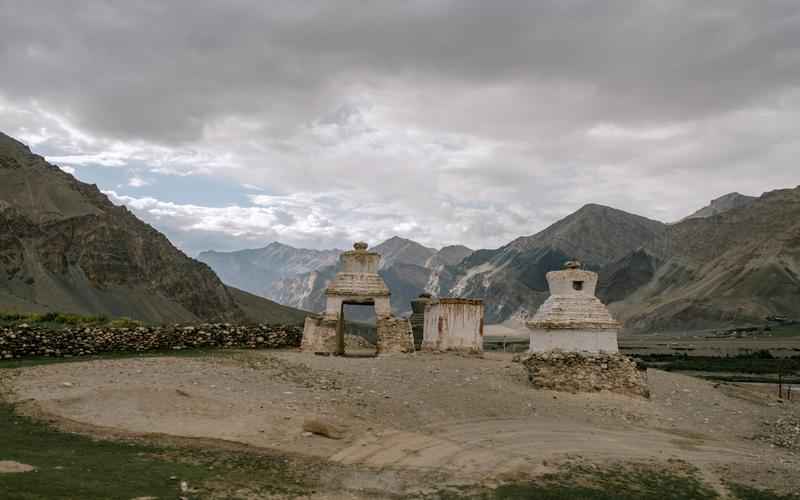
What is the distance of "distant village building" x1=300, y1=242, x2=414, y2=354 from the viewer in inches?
917

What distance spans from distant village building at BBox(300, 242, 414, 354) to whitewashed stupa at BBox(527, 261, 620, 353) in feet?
17.7

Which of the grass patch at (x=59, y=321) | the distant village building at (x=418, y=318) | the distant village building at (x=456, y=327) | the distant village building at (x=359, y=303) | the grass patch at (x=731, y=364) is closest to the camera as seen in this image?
the grass patch at (x=59, y=321)

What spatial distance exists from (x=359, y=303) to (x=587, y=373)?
9.14 meters

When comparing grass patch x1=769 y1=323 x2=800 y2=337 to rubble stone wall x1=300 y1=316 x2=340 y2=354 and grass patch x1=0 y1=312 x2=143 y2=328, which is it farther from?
grass patch x1=0 y1=312 x2=143 y2=328

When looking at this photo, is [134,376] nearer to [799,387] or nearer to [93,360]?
[93,360]

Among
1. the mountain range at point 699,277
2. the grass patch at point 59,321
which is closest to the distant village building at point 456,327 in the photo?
the grass patch at point 59,321

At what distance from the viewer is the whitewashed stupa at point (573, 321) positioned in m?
19.0

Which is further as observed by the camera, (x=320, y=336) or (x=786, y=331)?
(x=786, y=331)

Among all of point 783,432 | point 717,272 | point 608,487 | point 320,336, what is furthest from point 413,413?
point 717,272

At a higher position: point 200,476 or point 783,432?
point 200,476

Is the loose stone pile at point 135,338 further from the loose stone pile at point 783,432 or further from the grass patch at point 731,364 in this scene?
the grass patch at point 731,364

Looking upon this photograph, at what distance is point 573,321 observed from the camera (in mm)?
19094

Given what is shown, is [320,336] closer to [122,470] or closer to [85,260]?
[122,470]

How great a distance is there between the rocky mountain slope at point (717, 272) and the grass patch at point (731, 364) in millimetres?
48884
